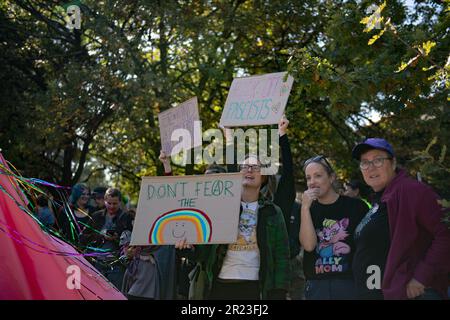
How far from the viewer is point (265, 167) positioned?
5.82 m

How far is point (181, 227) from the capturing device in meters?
5.57

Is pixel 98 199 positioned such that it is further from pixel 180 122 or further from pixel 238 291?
pixel 238 291

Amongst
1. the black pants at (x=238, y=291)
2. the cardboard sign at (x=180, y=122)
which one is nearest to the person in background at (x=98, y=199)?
the cardboard sign at (x=180, y=122)

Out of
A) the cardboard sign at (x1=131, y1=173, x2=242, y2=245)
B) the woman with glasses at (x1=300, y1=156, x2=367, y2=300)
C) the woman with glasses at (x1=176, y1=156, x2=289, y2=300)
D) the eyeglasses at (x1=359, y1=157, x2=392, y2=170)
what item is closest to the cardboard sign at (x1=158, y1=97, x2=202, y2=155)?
the cardboard sign at (x1=131, y1=173, x2=242, y2=245)

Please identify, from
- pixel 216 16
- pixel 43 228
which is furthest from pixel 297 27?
pixel 43 228

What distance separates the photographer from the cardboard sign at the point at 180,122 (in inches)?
249

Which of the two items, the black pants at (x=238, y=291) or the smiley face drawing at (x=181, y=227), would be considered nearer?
the black pants at (x=238, y=291)

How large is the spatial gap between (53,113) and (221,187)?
21.2 feet

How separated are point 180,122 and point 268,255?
1.67 m

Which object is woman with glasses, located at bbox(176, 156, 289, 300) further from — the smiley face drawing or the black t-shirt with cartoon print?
the black t-shirt with cartoon print

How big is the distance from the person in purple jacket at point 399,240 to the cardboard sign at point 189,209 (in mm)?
967

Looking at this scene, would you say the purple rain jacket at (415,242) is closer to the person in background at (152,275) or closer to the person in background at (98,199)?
the person in background at (152,275)

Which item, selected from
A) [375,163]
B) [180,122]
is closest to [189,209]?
[180,122]
